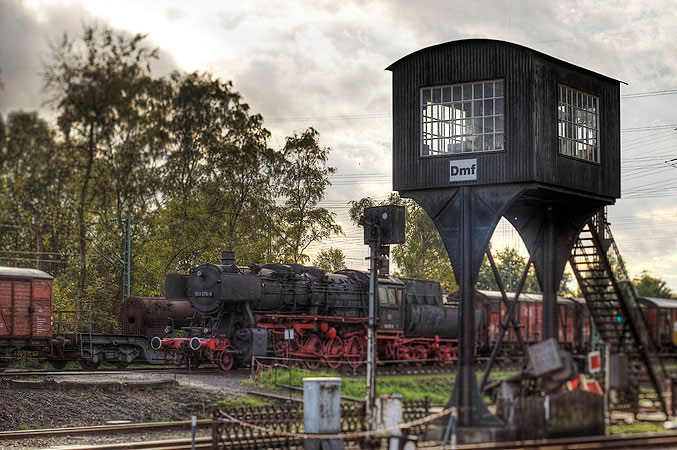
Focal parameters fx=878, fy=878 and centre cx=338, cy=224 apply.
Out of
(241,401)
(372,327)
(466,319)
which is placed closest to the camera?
(372,327)

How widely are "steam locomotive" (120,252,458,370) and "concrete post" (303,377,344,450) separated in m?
14.0

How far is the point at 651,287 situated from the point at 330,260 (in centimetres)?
4125

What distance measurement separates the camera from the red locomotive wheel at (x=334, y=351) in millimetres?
33125

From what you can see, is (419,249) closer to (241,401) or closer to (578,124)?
(241,401)

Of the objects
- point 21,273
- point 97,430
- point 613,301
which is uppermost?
point 21,273

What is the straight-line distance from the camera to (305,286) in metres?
34.5

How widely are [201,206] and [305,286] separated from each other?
1025 centimetres

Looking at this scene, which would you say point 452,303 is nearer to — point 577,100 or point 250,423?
point 577,100

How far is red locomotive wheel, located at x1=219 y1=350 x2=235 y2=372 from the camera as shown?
1280 inches

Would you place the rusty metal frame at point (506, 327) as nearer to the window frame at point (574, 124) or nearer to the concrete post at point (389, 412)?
the window frame at point (574, 124)

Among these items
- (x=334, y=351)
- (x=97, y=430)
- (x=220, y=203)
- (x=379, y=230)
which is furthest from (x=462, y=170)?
(x=220, y=203)

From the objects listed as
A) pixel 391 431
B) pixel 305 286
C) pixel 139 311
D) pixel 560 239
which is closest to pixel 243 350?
pixel 305 286

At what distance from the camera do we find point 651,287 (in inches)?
866

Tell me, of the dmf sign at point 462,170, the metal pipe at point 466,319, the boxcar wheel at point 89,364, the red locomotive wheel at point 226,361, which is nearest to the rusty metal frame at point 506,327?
the metal pipe at point 466,319
